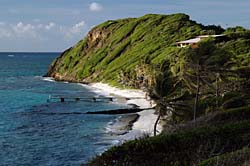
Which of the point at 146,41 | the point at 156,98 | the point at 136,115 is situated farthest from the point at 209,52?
the point at 146,41

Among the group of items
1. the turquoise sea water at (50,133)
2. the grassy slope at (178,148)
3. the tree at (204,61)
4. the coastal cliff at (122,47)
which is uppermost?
the coastal cliff at (122,47)

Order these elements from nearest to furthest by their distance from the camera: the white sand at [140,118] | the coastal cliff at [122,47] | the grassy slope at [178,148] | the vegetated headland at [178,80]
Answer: the grassy slope at [178,148]
the vegetated headland at [178,80]
the white sand at [140,118]
the coastal cliff at [122,47]

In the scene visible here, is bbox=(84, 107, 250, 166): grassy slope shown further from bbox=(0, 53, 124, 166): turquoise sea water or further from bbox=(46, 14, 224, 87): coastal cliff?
bbox=(46, 14, 224, 87): coastal cliff

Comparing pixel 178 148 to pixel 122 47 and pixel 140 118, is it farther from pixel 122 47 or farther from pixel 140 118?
pixel 122 47

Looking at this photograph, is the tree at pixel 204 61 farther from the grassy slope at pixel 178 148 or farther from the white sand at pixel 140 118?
the grassy slope at pixel 178 148

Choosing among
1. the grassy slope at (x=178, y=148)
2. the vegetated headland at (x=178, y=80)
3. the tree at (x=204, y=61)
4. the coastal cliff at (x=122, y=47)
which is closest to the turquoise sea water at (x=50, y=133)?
the vegetated headland at (x=178, y=80)

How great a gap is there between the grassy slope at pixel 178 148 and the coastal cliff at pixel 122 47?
10381cm

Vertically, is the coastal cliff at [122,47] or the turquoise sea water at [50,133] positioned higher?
the coastal cliff at [122,47]

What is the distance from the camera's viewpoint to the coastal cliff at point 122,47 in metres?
154

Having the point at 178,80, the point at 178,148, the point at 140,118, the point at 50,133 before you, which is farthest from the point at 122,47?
the point at 178,148

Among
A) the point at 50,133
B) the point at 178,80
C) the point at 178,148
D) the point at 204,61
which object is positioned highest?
the point at 204,61

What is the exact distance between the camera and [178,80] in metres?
57.8

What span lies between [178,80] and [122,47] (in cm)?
11849

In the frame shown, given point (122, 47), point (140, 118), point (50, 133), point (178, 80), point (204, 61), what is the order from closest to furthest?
point (204, 61) → point (178, 80) → point (50, 133) → point (140, 118) → point (122, 47)
